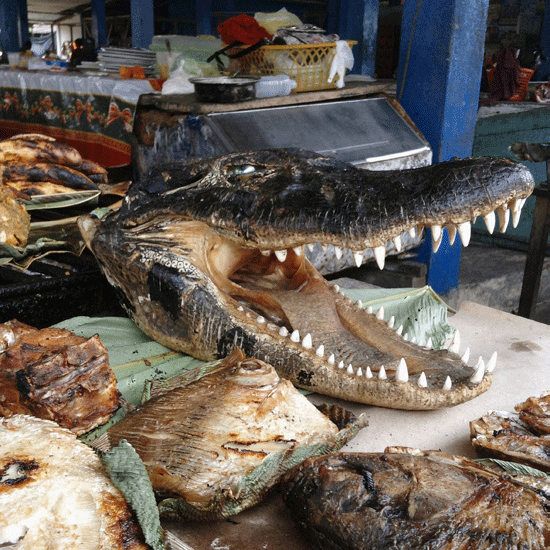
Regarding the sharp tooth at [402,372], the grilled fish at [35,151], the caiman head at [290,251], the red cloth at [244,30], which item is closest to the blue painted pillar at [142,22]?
the red cloth at [244,30]

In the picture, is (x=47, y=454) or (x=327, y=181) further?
(x=327, y=181)

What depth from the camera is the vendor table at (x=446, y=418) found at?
1294 millimetres

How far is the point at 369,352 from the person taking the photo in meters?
1.87

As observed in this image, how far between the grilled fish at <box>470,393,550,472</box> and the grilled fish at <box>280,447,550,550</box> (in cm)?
28

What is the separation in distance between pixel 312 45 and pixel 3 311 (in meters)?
2.89

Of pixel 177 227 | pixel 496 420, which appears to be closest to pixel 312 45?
pixel 177 227

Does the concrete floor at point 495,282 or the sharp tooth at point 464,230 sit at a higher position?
the sharp tooth at point 464,230

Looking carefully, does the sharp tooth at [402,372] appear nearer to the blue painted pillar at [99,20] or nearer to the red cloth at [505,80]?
the red cloth at [505,80]

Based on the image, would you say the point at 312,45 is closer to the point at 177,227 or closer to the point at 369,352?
the point at 177,227

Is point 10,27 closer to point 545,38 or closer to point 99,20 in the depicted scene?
point 99,20

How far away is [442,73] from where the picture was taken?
156 inches

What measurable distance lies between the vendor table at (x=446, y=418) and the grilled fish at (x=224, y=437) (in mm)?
47

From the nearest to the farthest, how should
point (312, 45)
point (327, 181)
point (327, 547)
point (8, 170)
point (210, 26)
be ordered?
point (327, 547) → point (327, 181) → point (8, 170) → point (312, 45) → point (210, 26)

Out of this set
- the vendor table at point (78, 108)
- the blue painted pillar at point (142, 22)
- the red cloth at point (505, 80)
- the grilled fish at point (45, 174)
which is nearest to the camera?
the grilled fish at point (45, 174)
